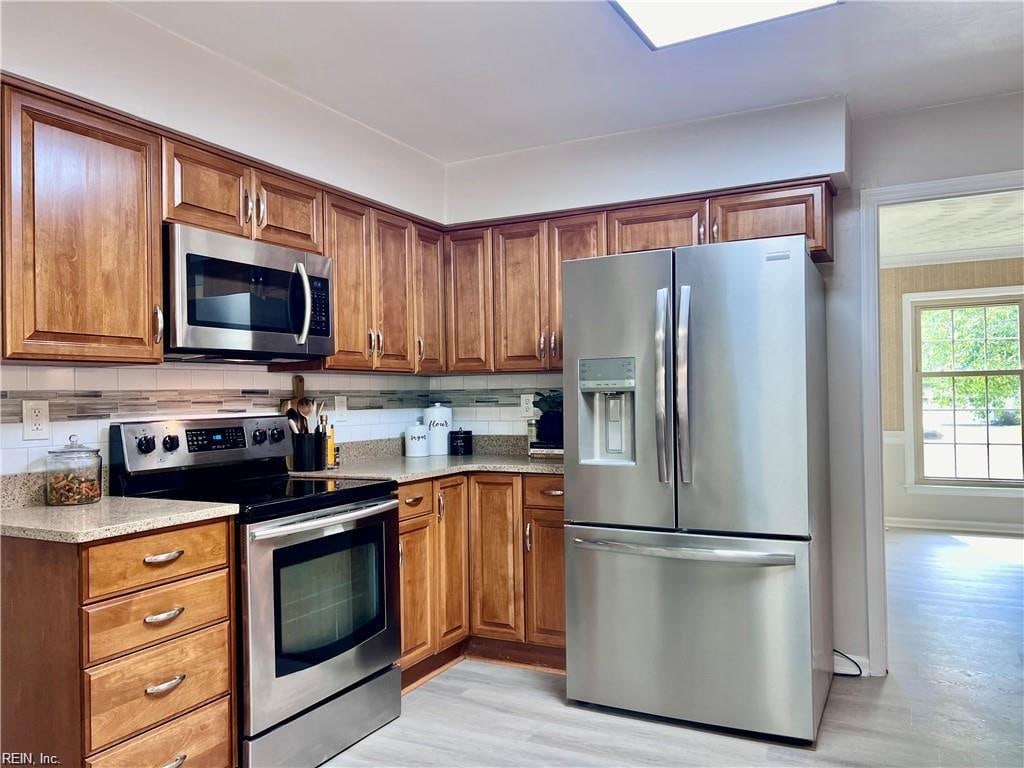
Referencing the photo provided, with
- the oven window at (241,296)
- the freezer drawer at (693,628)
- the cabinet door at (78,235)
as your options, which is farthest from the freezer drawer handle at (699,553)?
the cabinet door at (78,235)

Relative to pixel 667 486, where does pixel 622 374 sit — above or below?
above

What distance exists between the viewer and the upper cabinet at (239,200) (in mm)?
2484

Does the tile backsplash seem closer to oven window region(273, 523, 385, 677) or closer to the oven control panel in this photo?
the oven control panel

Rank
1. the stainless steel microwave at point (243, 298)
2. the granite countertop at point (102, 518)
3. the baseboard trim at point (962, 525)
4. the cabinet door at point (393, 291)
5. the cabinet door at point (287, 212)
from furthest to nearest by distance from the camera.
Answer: the baseboard trim at point (962, 525)
the cabinet door at point (393, 291)
the cabinet door at point (287, 212)
the stainless steel microwave at point (243, 298)
the granite countertop at point (102, 518)

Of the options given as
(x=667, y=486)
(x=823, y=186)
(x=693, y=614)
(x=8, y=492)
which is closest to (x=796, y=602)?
(x=693, y=614)

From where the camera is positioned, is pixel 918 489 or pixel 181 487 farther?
pixel 918 489

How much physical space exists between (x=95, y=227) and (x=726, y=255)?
2066mm

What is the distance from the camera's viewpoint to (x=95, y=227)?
7.29 ft

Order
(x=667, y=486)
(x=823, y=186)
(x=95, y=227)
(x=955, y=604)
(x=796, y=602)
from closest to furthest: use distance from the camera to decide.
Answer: (x=95, y=227), (x=796, y=602), (x=667, y=486), (x=823, y=186), (x=955, y=604)

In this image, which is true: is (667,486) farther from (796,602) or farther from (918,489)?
(918,489)

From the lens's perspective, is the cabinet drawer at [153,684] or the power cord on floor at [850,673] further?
the power cord on floor at [850,673]

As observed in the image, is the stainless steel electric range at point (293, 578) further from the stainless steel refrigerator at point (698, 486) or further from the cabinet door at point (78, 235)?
the stainless steel refrigerator at point (698, 486)

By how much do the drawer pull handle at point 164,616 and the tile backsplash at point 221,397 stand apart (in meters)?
0.71

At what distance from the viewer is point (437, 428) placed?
4027 millimetres
